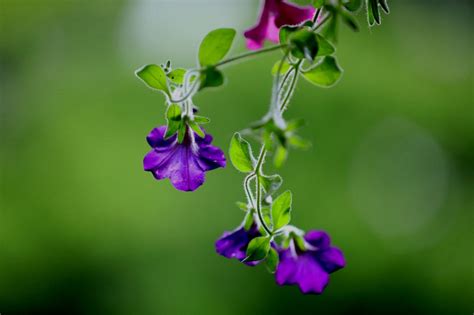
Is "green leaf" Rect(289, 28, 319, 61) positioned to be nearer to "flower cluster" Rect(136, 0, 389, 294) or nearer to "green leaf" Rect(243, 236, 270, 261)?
"flower cluster" Rect(136, 0, 389, 294)

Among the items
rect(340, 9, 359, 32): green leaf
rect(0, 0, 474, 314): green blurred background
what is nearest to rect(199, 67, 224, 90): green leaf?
rect(340, 9, 359, 32): green leaf

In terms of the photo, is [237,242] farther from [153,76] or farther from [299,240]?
[153,76]

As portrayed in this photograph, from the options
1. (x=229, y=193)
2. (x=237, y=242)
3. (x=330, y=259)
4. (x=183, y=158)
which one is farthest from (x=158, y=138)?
(x=229, y=193)

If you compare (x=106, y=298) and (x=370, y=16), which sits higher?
(x=370, y=16)

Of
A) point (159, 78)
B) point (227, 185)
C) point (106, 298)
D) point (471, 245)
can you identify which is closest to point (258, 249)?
point (159, 78)

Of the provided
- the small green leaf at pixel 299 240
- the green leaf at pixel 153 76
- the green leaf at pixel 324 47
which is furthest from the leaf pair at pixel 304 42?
the small green leaf at pixel 299 240

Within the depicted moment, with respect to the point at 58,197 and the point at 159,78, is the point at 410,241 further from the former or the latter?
the point at 159,78
